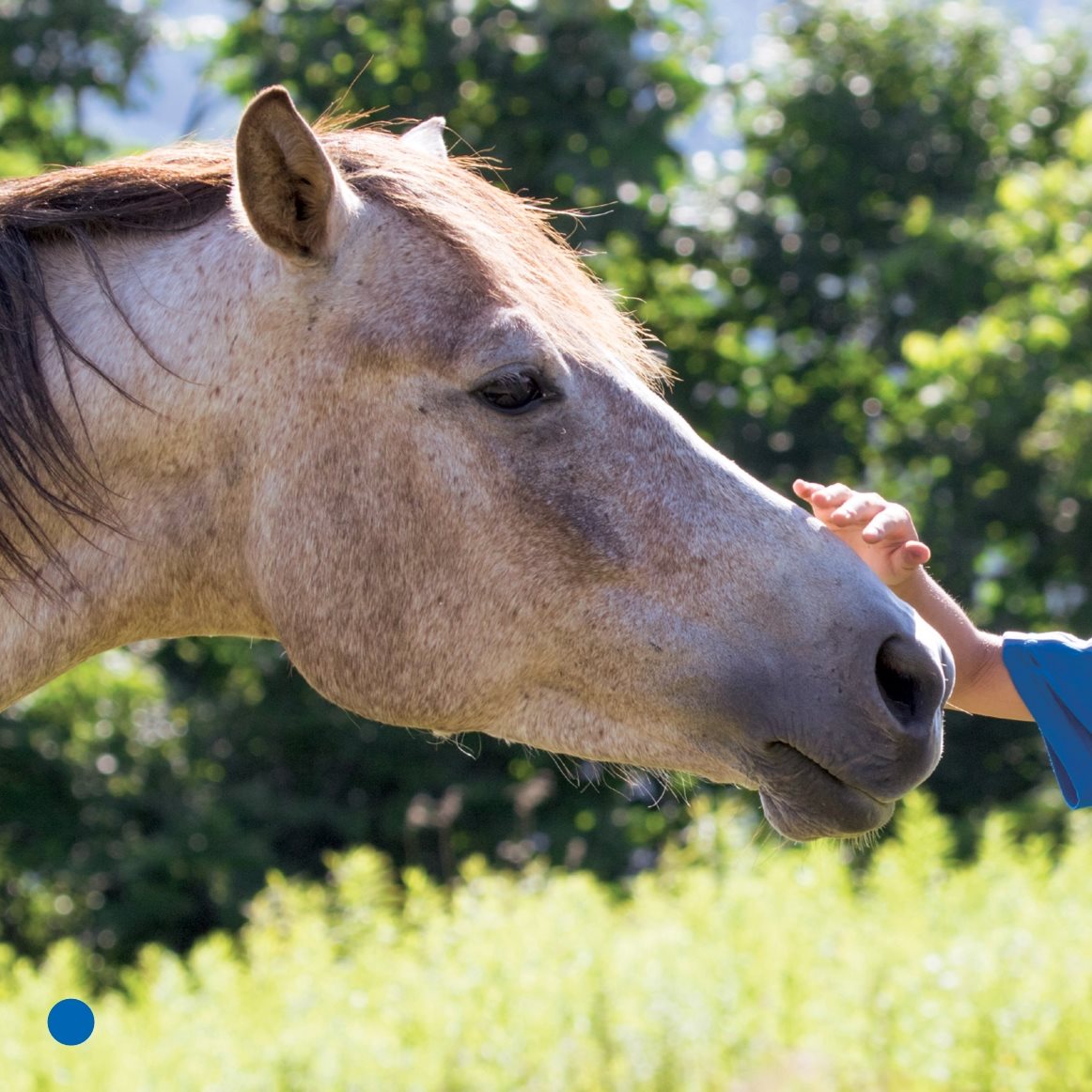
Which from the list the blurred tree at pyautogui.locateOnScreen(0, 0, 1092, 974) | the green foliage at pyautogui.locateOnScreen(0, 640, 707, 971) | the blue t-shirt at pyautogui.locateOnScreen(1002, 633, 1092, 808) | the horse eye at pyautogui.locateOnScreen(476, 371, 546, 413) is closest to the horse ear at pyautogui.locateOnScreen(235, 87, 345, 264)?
the horse eye at pyautogui.locateOnScreen(476, 371, 546, 413)

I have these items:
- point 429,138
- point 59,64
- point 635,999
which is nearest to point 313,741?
point 635,999

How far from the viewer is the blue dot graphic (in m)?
1.92

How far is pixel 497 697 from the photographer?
2055 millimetres

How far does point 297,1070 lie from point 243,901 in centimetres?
494

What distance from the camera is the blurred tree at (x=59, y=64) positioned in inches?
485

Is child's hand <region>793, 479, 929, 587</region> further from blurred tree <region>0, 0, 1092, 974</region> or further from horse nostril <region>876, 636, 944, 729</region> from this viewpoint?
blurred tree <region>0, 0, 1092, 974</region>

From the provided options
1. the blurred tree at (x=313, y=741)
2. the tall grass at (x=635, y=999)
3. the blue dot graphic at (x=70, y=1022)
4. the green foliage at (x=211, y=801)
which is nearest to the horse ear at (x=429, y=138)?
the blue dot graphic at (x=70, y=1022)

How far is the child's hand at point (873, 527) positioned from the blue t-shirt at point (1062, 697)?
0.24 meters

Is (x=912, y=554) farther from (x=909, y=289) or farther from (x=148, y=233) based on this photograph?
(x=909, y=289)

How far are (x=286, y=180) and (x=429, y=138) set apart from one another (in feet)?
2.33

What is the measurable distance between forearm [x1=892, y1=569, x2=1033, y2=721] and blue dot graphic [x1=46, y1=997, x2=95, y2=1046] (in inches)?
57.8

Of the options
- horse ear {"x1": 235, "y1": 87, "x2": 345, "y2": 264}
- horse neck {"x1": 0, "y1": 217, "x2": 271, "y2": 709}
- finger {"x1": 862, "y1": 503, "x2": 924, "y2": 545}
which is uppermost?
horse ear {"x1": 235, "y1": 87, "x2": 345, "y2": 264}

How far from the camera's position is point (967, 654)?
2.28 m

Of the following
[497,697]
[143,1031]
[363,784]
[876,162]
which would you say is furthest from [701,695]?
[876,162]
